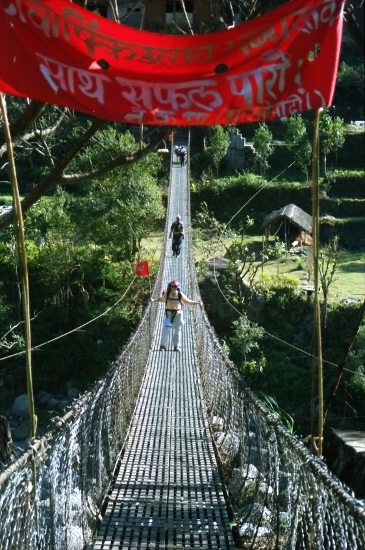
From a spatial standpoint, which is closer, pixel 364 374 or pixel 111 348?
→ pixel 364 374

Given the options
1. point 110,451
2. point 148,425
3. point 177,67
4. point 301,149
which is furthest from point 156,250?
point 177,67

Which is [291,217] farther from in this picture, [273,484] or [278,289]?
[273,484]

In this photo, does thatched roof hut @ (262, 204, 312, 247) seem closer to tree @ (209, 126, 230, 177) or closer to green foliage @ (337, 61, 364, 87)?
tree @ (209, 126, 230, 177)

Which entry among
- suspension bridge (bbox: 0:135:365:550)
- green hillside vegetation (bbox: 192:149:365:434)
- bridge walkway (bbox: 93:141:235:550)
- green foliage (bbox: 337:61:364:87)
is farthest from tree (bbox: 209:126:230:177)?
suspension bridge (bbox: 0:135:365:550)

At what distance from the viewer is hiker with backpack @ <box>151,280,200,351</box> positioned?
5.72m

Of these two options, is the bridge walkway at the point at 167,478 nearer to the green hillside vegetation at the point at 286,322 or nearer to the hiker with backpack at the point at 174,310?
the hiker with backpack at the point at 174,310

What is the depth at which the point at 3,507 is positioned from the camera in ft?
5.65

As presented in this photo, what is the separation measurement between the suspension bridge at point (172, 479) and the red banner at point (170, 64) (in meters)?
0.91

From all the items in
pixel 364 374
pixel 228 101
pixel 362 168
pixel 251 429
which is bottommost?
pixel 364 374

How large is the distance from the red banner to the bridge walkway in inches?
54.8

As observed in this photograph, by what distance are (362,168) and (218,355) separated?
48.0 ft

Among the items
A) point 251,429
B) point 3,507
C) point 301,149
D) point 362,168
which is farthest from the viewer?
point 362,168

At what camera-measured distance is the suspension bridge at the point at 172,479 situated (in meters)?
1.96

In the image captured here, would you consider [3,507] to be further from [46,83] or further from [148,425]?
[148,425]
